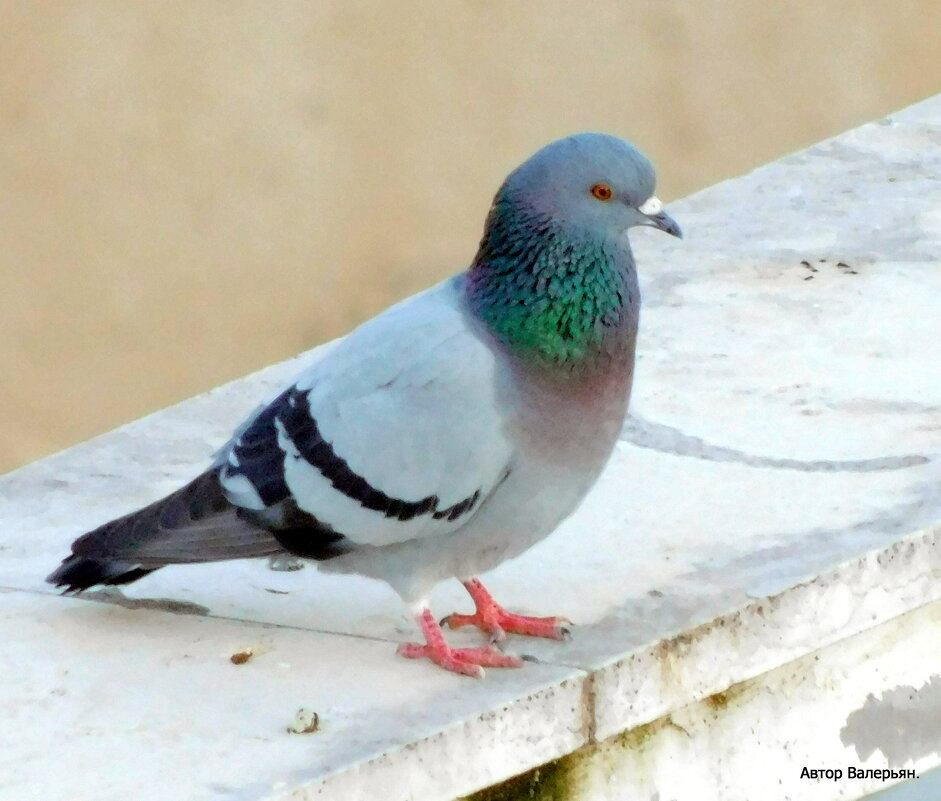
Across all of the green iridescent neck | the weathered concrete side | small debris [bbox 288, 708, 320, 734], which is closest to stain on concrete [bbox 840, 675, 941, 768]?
the weathered concrete side

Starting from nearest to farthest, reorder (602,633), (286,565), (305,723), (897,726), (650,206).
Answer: (305,723), (650,206), (602,633), (897,726), (286,565)

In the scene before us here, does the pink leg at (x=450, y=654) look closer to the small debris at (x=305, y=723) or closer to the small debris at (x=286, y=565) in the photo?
the small debris at (x=305, y=723)

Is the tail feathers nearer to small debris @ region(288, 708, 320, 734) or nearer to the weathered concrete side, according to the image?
small debris @ region(288, 708, 320, 734)

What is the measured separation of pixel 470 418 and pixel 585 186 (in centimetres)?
47

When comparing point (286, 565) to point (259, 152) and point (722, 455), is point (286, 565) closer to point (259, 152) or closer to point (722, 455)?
point (722, 455)

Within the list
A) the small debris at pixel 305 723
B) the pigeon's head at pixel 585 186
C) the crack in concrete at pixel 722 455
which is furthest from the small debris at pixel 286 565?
the pigeon's head at pixel 585 186

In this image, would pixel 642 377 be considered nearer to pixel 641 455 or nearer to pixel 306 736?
pixel 641 455

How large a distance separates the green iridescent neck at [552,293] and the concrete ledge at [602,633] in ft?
1.87

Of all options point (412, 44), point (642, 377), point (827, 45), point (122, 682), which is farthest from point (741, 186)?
point (827, 45)

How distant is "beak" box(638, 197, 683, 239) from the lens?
3.45 m

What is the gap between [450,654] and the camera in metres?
3.50

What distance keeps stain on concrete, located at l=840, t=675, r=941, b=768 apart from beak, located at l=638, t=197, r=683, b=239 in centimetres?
100

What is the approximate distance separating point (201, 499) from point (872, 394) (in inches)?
71.8

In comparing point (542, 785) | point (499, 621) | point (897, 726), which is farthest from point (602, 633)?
point (897, 726)
